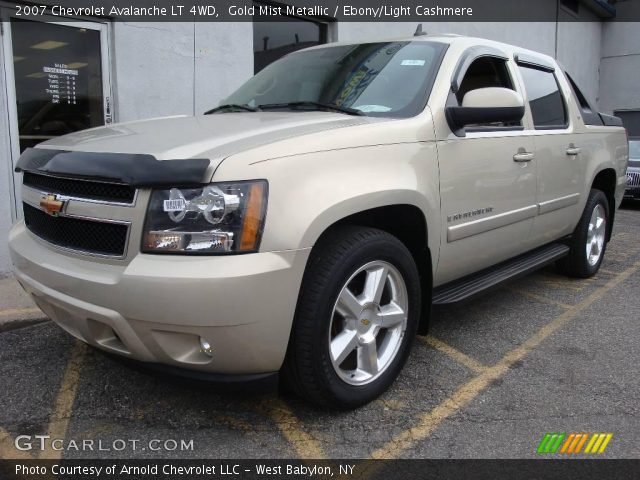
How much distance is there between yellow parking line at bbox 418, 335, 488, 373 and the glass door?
13.0ft

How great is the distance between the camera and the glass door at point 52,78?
5391 millimetres

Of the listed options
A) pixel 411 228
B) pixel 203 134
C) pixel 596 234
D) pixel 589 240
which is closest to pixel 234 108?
pixel 203 134

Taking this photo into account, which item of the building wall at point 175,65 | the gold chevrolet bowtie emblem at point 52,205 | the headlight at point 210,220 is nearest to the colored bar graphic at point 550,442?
the headlight at point 210,220

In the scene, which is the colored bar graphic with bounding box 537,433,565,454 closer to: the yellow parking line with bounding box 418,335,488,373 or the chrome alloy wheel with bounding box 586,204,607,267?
the yellow parking line with bounding box 418,335,488,373

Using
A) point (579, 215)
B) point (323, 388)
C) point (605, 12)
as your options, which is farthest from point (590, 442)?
point (605, 12)

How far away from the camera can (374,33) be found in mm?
9016

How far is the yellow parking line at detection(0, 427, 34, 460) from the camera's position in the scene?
2471 mm

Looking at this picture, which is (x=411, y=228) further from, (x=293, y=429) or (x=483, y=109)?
(x=293, y=429)

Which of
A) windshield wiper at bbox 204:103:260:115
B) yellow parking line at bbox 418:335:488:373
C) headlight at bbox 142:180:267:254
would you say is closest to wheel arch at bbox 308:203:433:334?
yellow parking line at bbox 418:335:488:373

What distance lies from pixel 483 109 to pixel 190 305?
1.88 metres

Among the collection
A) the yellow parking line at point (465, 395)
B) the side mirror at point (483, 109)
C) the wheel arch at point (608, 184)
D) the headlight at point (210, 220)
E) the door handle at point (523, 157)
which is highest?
the side mirror at point (483, 109)

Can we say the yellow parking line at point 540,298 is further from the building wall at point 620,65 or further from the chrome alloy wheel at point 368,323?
the building wall at point 620,65

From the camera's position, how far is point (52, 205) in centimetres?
250

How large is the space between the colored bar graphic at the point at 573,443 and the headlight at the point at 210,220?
156 centimetres
